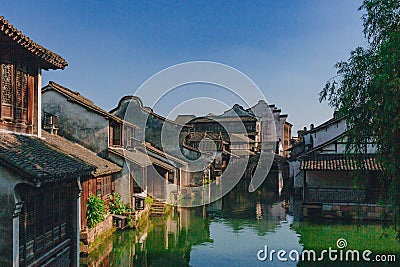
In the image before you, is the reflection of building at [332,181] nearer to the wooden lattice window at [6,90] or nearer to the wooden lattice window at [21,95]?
the wooden lattice window at [21,95]

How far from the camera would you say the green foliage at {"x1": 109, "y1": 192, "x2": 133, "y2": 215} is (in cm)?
1812

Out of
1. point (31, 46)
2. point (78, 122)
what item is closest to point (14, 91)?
point (31, 46)

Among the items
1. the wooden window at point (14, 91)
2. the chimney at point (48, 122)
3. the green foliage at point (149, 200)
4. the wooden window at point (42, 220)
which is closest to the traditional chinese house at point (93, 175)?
the chimney at point (48, 122)

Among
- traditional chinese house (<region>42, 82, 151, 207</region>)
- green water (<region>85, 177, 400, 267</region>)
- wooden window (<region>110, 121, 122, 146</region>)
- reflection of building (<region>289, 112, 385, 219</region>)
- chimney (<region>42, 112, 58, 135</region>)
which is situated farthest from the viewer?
reflection of building (<region>289, 112, 385, 219</region>)

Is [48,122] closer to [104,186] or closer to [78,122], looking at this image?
[78,122]

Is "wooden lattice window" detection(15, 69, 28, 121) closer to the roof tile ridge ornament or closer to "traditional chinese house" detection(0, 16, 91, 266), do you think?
"traditional chinese house" detection(0, 16, 91, 266)

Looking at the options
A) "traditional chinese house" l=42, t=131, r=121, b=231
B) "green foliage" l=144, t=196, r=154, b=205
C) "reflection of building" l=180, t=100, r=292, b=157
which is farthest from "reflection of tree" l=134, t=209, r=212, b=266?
"reflection of building" l=180, t=100, r=292, b=157

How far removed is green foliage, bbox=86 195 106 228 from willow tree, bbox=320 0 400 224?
1009cm

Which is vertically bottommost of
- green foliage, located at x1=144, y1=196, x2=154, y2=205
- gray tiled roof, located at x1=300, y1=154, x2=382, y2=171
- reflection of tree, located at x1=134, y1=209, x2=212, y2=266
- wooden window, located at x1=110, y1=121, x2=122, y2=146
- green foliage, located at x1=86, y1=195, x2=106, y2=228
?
reflection of tree, located at x1=134, y1=209, x2=212, y2=266

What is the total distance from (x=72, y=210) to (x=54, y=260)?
1.69 metres

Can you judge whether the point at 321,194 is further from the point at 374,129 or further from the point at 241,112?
the point at 241,112

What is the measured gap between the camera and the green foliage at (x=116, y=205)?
1812 cm

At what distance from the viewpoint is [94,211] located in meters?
14.9

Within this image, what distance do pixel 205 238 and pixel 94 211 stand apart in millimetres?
5010
